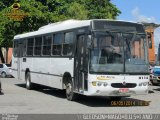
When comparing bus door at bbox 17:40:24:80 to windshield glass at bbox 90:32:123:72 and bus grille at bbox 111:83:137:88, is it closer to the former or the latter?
windshield glass at bbox 90:32:123:72

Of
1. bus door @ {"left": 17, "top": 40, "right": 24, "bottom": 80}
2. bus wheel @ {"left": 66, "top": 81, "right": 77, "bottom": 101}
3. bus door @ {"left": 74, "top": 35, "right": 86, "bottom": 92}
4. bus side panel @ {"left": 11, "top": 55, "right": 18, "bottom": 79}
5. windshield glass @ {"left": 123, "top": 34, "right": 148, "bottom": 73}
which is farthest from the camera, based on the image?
bus side panel @ {"left": 11, "top": 55, "right": 18, "bottom": 79}

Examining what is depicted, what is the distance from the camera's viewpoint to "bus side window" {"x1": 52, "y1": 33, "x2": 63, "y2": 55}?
18.3 meters

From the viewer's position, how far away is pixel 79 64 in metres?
16.1

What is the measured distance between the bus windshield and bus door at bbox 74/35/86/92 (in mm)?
714

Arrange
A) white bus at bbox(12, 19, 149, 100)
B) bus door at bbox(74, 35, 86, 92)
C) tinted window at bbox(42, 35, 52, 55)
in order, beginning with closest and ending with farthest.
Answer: white bus at bbox(12, 19, 149, 100) → bus door at bbox(74, 35, 86, 92) → tinted window at bbox(42, 35, 52, 55)

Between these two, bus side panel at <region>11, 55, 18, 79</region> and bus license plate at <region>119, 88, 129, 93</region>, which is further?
bus side panel at <region>11, 55, 18, 79</region>

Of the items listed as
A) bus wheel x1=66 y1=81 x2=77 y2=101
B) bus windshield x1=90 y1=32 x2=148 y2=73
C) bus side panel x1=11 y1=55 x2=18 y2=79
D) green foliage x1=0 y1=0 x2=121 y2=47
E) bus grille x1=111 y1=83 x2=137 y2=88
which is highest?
green foliage x1=0 y1=0 x2=121 y2=47

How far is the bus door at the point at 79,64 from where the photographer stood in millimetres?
15816

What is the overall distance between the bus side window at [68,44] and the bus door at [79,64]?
58 cm

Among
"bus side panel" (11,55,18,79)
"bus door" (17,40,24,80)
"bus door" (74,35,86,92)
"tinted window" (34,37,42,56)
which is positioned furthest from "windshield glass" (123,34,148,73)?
"bus side panel" (11,55,18,79)

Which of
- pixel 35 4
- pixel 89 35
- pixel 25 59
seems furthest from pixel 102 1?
pixel 89 35

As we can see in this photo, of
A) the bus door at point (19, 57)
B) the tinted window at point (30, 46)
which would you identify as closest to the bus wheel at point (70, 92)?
the tinted window at point (30, 46)

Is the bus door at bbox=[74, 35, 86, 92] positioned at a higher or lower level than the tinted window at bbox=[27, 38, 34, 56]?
lower

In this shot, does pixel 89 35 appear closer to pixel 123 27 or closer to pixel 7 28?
pixel 123 27
